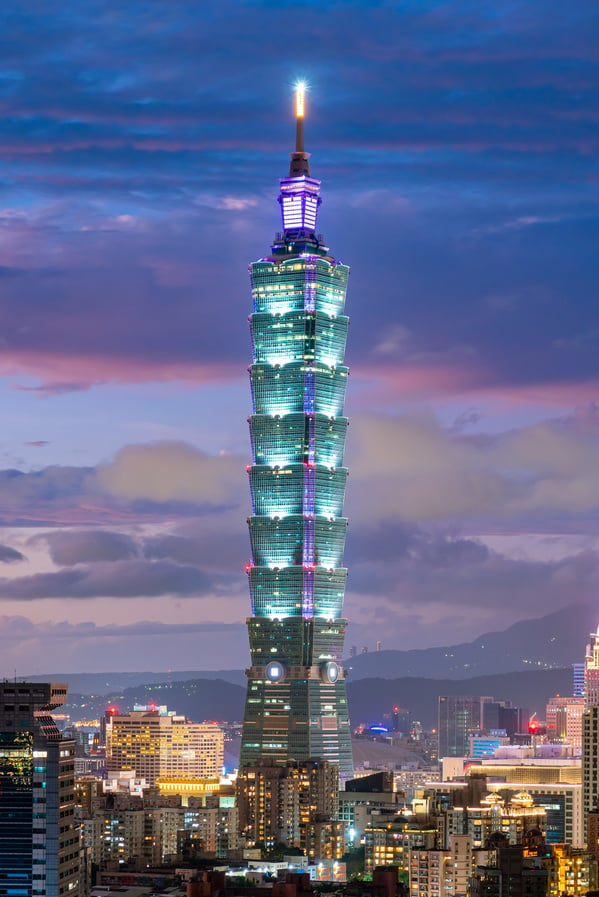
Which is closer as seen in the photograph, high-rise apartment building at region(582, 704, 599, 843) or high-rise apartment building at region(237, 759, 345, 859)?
high-rise apartment building at region(582, 704, 599, 843)

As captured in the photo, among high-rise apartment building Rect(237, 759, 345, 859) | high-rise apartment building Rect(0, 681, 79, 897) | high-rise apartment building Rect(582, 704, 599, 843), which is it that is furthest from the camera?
high-rise apartment building Rect(237, 759, 345, 859)

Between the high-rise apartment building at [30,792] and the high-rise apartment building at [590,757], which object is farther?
the high-rise apartment building at [590,757]

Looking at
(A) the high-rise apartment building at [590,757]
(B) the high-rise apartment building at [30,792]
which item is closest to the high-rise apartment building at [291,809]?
(A) the high-rise apartment building at [590,757]

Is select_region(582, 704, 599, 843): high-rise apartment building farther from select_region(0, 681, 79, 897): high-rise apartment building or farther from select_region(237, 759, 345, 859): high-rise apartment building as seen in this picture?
select_region(0, 681, 79, 897): high-rise apartment building

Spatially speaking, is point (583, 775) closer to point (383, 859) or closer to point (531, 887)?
point (383, 859)

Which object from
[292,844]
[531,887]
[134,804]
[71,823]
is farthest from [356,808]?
[71,823]

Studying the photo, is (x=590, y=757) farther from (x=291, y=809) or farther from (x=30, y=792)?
(x=30, y=792)

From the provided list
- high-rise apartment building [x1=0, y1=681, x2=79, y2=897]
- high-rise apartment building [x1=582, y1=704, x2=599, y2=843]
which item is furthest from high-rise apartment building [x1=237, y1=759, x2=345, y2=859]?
high-rise apartment building [x1=0, y1=681, x2=79, y2=897]

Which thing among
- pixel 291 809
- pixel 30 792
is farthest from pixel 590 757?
pixel 30 792

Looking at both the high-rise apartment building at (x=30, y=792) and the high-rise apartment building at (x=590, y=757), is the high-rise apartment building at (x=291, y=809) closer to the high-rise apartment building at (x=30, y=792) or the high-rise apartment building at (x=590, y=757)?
the high-rise apartment building at (x=590, y=757)
